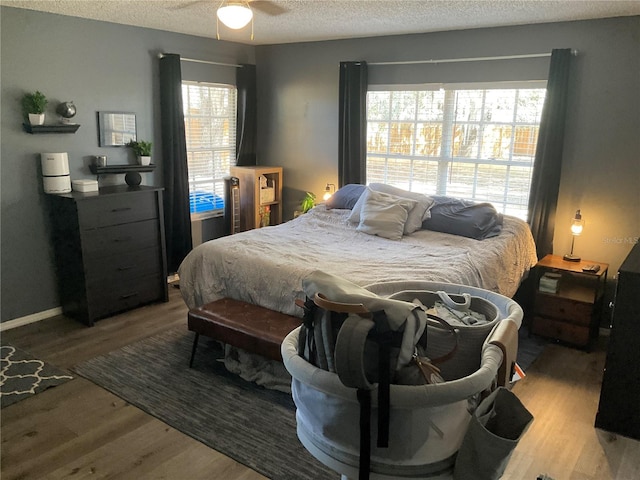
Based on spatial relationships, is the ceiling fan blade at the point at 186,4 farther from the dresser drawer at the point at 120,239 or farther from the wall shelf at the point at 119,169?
the dresser drawer at the point at 120,239

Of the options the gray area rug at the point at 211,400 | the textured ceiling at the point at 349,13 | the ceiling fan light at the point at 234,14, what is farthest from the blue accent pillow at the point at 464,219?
the ceiling fan light at the point at 234,14

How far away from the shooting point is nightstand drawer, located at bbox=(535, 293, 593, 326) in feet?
11.6

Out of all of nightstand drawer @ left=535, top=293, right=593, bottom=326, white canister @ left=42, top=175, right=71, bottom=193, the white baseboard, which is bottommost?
the white baseboard


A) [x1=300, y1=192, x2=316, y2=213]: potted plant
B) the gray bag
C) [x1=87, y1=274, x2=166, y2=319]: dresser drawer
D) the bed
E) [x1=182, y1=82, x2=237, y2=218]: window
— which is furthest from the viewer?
[x1=300, y1=192, x2=316, y2=213]: potted plant

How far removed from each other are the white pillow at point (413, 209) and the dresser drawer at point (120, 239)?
1703 millimetres

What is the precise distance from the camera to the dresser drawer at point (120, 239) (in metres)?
3.78

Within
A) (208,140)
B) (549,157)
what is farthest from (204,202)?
(549,157)

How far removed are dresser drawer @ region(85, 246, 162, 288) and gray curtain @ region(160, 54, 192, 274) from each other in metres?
0.51

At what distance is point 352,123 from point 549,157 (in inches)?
71.5

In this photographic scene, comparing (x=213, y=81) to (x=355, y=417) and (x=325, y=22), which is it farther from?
(x=355, y=417)

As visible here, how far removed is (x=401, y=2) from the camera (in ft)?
10.5

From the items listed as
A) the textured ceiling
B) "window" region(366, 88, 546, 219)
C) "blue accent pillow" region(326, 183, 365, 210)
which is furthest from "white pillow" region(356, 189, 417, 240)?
the textured ceiling

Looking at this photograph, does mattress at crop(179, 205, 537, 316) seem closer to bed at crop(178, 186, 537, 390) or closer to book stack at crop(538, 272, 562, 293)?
bed at crop(178, 186, 537, 390)

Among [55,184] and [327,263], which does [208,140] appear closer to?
[55,184]
